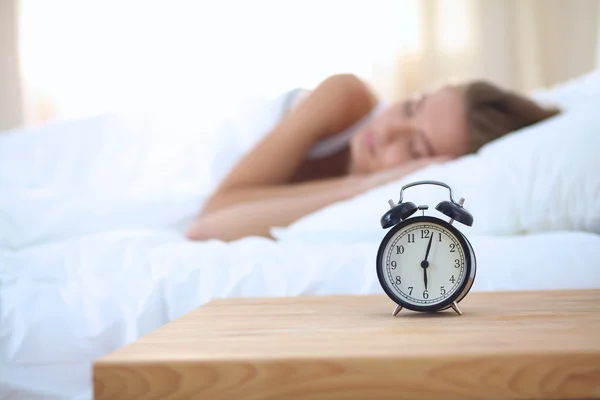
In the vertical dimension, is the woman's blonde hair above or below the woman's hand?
above

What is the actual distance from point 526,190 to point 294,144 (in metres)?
0.91

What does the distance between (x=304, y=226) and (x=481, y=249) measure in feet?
1.37

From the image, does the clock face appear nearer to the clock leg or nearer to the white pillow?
the clock leg

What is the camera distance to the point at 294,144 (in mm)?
2061

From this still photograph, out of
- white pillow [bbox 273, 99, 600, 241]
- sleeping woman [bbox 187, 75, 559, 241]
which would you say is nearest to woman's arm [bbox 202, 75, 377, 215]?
sleeping woman [bbox 187, 75, 559, 241]

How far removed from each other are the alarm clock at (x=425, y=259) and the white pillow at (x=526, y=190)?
466mm

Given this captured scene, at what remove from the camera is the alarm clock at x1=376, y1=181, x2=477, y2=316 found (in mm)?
795

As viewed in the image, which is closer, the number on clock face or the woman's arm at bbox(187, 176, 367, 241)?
the number on clock face

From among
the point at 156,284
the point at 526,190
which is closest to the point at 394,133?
the point at 526,190

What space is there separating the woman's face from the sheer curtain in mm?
1382

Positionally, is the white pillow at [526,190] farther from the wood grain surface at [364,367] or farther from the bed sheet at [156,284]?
the wood grain surface at [364,367]

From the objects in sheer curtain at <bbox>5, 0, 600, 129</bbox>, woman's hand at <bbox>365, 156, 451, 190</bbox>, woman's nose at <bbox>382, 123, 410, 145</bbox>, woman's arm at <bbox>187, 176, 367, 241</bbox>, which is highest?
sheer curtain at <bbox>5, 0, 600, 129</bbox>

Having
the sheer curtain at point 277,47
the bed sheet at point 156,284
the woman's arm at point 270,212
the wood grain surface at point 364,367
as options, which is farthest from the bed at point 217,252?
the sheer curtain at point 277,47

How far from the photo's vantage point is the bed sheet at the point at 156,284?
102 centimetres
